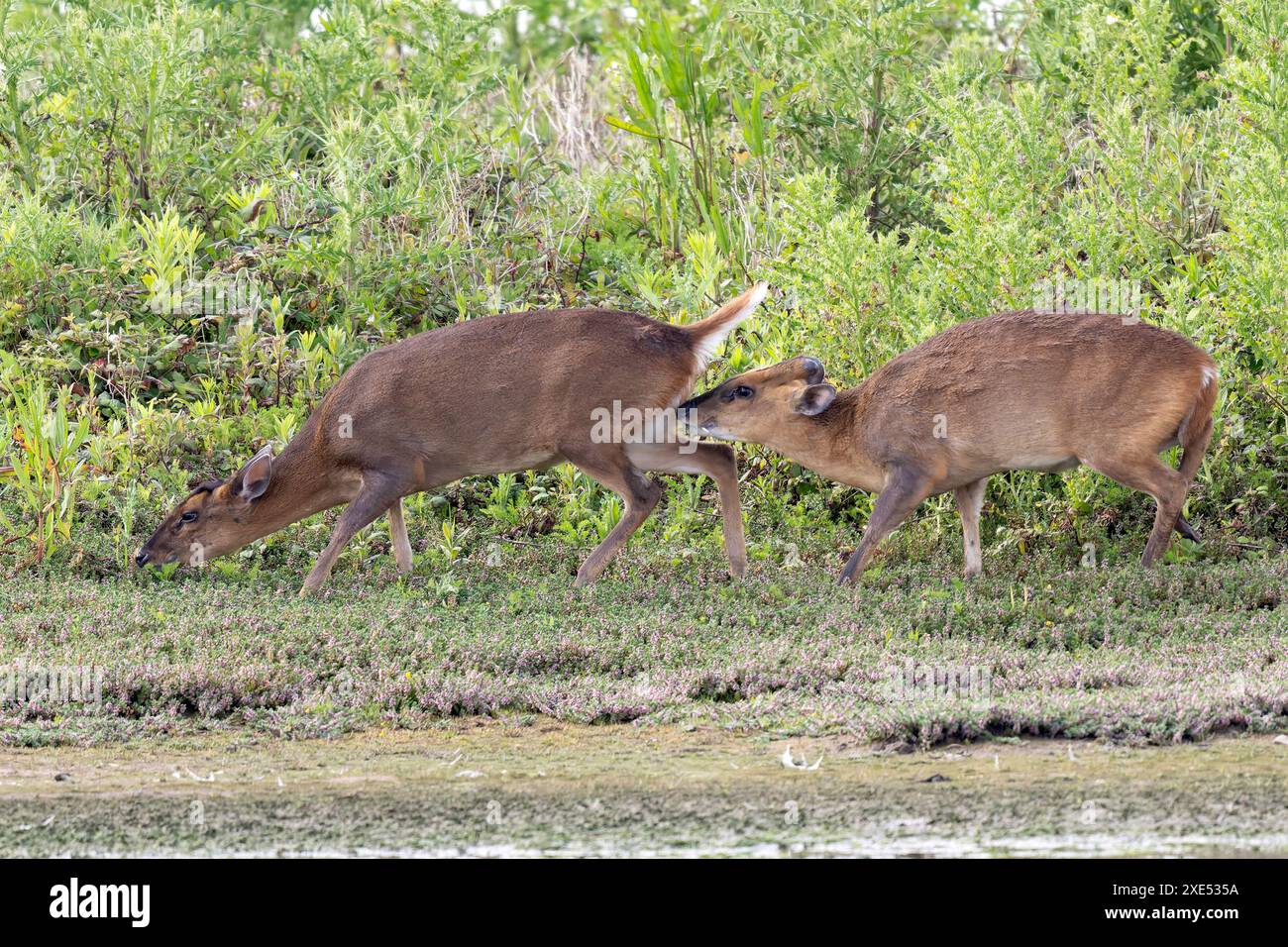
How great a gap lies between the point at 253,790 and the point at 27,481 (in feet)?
13.4

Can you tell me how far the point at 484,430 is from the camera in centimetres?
927

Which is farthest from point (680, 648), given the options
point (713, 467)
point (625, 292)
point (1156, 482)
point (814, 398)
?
point (625, 292)

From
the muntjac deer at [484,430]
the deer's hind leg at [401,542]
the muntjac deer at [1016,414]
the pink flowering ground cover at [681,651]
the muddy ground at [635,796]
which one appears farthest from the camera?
the deer's hind leg at [401,542]

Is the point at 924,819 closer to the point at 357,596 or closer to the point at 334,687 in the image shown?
the point at 334,687

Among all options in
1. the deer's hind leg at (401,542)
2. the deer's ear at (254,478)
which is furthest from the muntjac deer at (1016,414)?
the deer's ear at (254,478)

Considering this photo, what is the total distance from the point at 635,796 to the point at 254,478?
420 centimetres

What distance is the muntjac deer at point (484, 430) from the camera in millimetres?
9242

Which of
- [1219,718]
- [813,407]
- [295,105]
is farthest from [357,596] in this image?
[295,105]

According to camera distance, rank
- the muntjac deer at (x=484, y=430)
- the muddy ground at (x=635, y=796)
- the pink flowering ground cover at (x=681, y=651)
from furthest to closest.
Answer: the muntjac deer at (x=484, y=430)
the pink flowering ground cover at (x=681, y=651)
the muddy ground at (x=635, y=796)

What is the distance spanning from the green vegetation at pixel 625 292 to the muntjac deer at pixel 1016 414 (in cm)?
43

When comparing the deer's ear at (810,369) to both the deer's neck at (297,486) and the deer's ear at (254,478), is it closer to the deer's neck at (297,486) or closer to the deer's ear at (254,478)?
the deer's neck at (297,486)

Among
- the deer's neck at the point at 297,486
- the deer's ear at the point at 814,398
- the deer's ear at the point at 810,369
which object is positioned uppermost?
the deer's ear at the point at 810,369

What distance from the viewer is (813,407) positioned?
9.38m

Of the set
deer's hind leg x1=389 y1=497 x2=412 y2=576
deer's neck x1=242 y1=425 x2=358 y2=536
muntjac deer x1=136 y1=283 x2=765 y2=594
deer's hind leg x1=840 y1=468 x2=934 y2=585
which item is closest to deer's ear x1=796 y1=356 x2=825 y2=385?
muntjac deer x1=136 y1=283 x2=765 y2=594
